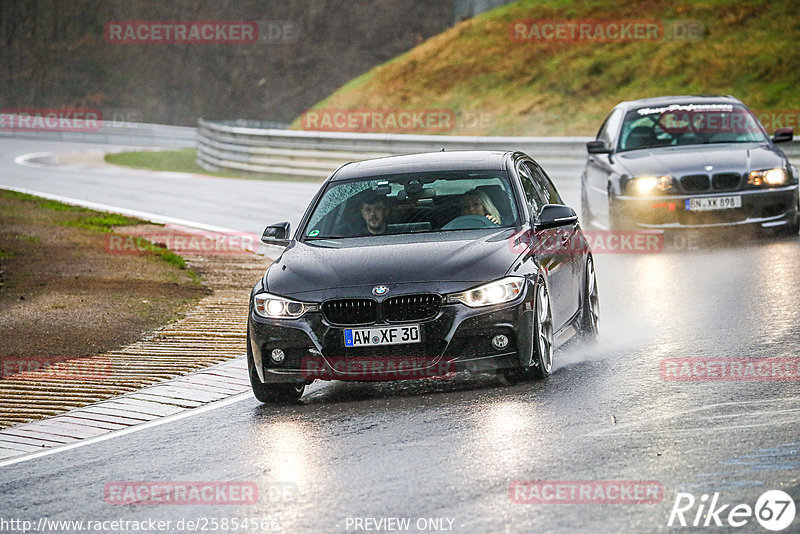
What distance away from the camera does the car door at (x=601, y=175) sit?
1694 centimetres

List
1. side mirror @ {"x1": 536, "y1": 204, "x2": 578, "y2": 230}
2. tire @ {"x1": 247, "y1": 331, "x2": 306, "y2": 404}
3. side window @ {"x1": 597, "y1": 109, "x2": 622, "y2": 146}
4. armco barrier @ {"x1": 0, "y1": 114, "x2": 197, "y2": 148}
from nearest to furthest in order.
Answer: tire @ {"x1": 247, "y1": 331, "x2": 306, "y2": 404}, side mirror @ {"x1": 536, "y1": 204, "x2": 578, "y2": 230}, side window @ {"x1": 597, "y1": 109, "x2": 622, "y2": 146}, armco barrier @ {"x1": 0, "y1": 114, "x2": 197, "y2": 148}

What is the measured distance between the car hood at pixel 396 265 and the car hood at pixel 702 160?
6.98 m

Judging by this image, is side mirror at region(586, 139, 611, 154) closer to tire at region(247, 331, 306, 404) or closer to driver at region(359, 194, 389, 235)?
driver at region(359, 194, 389, 235)

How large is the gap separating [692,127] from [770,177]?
1521mm

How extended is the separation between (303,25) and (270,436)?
60.1 meters

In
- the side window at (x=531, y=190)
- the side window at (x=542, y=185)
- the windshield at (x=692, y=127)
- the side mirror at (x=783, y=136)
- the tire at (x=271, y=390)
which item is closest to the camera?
the tire at (x=271, y=390)

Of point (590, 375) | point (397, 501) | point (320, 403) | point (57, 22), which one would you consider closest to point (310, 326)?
point (320, 403)

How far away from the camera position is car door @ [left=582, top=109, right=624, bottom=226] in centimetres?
1694

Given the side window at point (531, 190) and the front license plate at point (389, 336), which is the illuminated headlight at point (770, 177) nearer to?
the side window at point (531, 190)

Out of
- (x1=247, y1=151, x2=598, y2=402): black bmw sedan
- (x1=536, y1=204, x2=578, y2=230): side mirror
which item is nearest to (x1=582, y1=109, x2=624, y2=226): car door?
(x1=247, y1=151, x2=598, y2=402): black bmw sedan

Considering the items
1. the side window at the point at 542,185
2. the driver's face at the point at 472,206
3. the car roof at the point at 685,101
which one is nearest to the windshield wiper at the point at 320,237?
the driver's face at the point at 472,206

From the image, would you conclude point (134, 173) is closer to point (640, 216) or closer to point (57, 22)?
point (640, 216)

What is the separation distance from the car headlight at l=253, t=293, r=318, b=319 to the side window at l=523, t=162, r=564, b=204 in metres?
2.66

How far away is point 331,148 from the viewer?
2969cm
